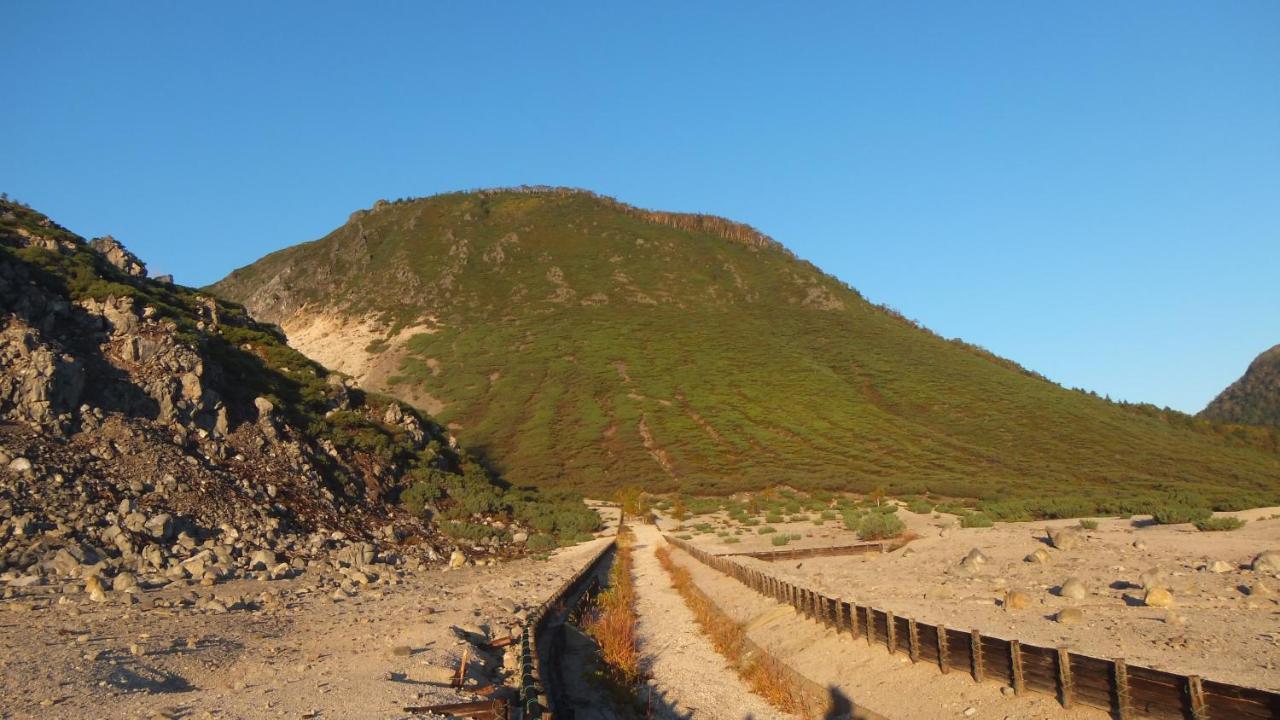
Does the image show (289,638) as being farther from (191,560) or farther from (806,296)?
(806,296)

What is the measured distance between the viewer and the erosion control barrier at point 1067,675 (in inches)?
359

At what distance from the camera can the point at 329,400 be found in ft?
117

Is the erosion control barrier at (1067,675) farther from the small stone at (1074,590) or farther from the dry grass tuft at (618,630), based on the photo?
the dry grass tuft at (618,630)

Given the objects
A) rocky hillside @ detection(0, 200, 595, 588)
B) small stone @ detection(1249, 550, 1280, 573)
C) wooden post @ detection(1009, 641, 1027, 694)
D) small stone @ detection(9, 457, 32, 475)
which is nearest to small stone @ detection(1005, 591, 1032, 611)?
small stone @ detection(1249, 550, 1280, 573)

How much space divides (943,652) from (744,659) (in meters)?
6.13

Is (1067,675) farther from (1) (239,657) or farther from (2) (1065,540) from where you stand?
(2) (1065,540)

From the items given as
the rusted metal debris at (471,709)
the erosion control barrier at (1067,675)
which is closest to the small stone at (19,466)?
the rusted metal debris at (471,709)

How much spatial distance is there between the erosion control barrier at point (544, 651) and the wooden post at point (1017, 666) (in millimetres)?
7098

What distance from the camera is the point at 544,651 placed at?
1720 centimetres

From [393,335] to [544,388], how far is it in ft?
104

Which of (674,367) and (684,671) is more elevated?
(674,367)

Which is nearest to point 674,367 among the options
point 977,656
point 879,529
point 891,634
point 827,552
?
point 879,529

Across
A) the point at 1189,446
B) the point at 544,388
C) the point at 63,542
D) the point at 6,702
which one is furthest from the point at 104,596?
the point at 1189,446

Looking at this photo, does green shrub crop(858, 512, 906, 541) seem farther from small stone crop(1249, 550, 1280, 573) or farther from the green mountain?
small stone crop(1249, 550, 1280, 573)
